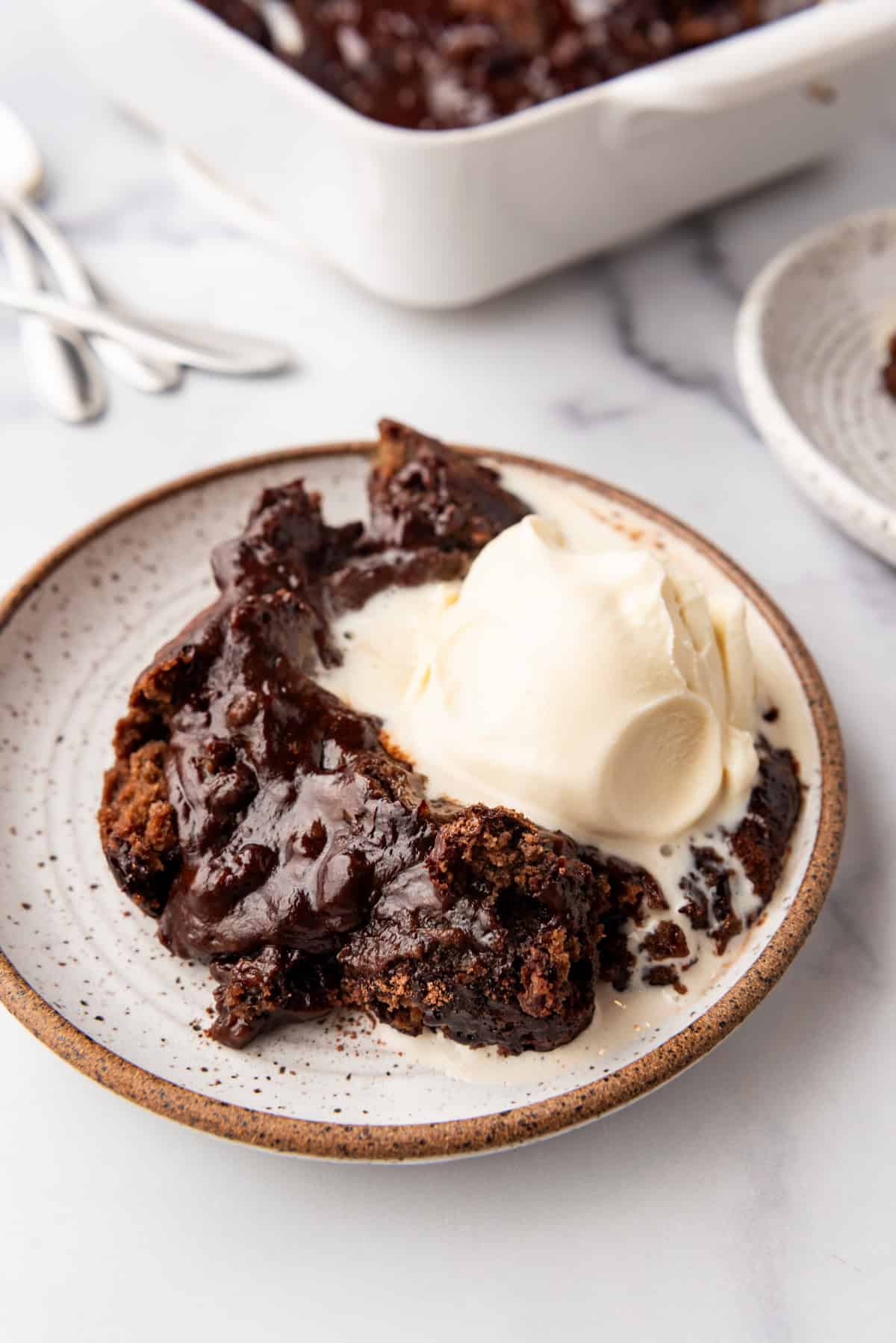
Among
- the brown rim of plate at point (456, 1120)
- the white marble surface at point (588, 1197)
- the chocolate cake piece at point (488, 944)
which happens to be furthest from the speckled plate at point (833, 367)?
the chocolate cake piece at point (488, 944)

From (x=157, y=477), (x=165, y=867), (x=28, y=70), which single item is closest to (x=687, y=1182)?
(x=165, y=867)

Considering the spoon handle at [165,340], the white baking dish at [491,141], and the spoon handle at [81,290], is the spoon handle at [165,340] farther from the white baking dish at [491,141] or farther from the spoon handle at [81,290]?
the white baking dish at [491,141]

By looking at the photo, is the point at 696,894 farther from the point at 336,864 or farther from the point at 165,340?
the point at 165,340

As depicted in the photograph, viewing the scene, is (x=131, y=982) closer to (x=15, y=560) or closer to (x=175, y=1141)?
(x=175, y=1141)

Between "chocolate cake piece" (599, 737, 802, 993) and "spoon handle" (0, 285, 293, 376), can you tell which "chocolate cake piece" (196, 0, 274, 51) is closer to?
"spoon handle" (0, 285, 293, 376)

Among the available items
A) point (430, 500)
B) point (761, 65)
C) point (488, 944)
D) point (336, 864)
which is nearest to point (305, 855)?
point (336, 864)

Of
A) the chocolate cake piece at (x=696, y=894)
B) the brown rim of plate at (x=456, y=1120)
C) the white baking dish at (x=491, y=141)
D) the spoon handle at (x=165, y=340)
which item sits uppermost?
the white baking dish at (x=491, y=141)

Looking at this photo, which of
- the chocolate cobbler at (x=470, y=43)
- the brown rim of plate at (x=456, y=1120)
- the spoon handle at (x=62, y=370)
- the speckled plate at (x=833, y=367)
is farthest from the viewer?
the chocolate cobbler at (x=470, y=43)
